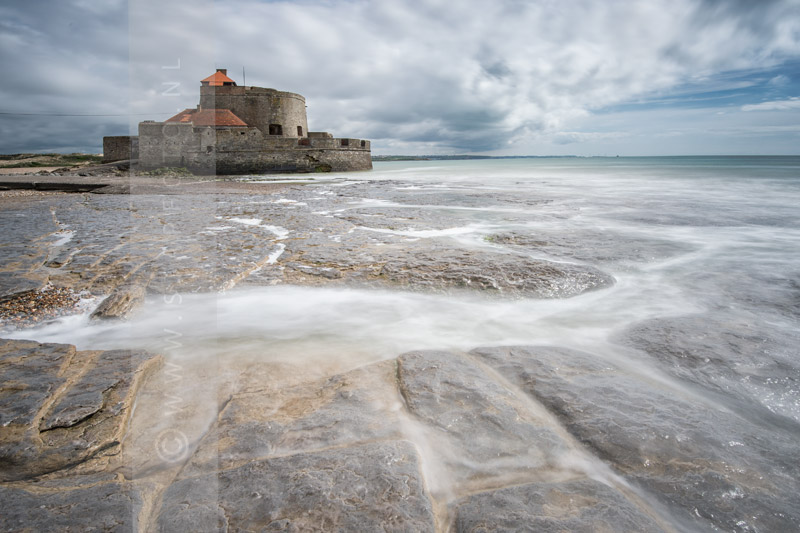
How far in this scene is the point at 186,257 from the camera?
3.59 metres

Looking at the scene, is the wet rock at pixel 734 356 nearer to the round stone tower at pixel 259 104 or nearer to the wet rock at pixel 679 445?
the wet rock at pixel 679 445

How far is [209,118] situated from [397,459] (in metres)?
27.8

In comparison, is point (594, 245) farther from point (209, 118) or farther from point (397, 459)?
point (209, 118)

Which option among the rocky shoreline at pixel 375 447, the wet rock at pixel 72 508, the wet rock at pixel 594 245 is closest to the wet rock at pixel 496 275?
the wet rock at pixel 594 245

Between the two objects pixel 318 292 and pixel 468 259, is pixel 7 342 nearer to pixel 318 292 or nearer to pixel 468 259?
pixel 318 292

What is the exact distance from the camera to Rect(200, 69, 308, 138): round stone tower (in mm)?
28859

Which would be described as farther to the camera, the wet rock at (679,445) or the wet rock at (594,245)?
the wet rock at (594,245)

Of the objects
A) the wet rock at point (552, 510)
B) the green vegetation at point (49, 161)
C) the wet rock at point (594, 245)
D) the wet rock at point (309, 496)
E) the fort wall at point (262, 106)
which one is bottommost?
the wet rock at point (552, 510)

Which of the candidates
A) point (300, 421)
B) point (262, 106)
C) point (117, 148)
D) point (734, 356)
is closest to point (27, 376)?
point (300, 421)

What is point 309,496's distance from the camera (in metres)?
1.07

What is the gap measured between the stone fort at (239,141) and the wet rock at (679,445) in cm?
2319

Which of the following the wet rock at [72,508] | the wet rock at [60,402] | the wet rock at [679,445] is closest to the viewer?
the wet rock at [72,508]

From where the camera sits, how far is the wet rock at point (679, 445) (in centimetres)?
110

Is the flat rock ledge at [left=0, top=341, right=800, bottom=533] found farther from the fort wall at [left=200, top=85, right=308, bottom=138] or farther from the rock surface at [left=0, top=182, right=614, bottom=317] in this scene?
the fort wall at [left=200, top=85, right=308, bottom=138]
